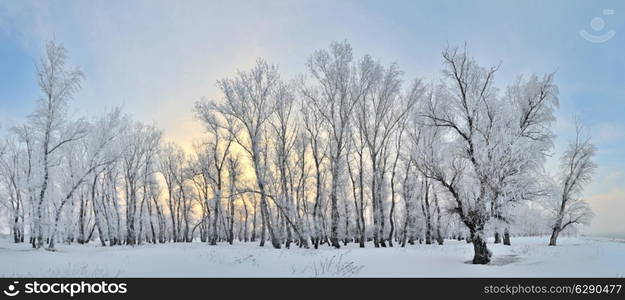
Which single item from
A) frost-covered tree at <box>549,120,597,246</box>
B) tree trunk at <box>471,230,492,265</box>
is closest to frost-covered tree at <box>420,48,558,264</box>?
tree trunk at <box>471,230,492,265</box>

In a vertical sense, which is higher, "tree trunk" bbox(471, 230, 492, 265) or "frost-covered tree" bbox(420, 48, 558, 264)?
"frost-covered tree" bbox(420, 48, 558, 264)

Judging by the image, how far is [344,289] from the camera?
832 centimetres

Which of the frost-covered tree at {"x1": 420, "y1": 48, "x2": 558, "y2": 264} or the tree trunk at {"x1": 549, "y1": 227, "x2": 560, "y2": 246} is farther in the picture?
the tree trunk at {"x1": 549, "y1": 227, "x2": 560, "y2": 246}

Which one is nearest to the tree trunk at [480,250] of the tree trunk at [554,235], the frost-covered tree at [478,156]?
the frost-covered tree at [478,156]

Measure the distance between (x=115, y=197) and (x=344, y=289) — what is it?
38.3 m

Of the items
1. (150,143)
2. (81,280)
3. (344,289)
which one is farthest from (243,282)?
(150,143)

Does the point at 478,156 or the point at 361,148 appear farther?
the point at 361,148

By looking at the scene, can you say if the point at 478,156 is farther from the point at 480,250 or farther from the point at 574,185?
the point at 574,185

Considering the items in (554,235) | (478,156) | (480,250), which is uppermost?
(478,156)

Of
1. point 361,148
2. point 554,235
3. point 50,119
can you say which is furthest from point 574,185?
point 50,119

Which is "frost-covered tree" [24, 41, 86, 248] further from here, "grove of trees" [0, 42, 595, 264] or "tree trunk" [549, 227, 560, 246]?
"tree trunk" [549, 227, 560, 246]

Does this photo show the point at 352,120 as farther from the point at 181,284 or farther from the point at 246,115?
the point at 181,284

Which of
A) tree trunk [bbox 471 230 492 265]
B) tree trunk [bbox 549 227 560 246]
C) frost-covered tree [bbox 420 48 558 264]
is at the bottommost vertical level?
tree trunk [bbox 549 227 560 246]

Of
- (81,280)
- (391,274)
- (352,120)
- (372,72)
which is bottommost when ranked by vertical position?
(391,274)
